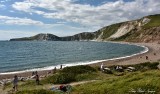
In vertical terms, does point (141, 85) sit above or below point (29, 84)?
above

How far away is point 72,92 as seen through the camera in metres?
24.7

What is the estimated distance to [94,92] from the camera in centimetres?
2302

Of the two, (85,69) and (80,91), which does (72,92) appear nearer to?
(80,91)

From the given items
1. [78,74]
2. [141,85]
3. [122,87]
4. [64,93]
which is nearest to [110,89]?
[122,87]

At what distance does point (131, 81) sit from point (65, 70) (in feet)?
60.7

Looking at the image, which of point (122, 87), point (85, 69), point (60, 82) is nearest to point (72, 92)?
point (122, 87)

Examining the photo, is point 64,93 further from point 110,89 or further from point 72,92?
point 110,89

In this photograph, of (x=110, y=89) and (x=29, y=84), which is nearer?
(x=110, y=89)

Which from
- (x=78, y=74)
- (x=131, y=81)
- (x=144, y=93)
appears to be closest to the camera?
(x=144, y=93)

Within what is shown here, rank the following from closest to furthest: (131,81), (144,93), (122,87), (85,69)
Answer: (144,93)
(122,87)
(131,81)
(85,69)

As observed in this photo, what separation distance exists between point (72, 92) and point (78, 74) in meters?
15.1

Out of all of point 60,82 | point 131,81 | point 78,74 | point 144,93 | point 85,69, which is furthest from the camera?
point 85,69

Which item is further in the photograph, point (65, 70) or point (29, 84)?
point (65, 70)

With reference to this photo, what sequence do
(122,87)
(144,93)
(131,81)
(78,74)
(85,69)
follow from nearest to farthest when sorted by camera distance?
(144,93), (122,87), (131,81), (78,74), (85,69)
